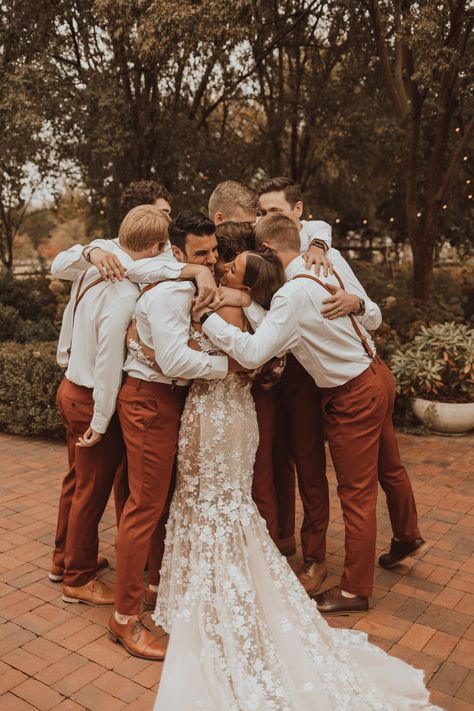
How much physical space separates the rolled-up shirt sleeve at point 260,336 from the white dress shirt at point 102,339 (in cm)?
45

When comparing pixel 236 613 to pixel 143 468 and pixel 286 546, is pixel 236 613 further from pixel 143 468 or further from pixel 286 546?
pixel 286 546

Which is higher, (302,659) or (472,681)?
(302,659)

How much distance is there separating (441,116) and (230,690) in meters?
7.92

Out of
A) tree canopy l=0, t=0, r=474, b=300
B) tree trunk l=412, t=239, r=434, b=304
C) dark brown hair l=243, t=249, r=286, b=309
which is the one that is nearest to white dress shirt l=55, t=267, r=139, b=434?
dark brown hair l=243, t=249, r=286, b=309

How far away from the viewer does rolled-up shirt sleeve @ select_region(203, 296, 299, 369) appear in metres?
2.89

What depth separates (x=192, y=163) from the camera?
1034 centimetres

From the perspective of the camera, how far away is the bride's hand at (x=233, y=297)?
3.01 meters

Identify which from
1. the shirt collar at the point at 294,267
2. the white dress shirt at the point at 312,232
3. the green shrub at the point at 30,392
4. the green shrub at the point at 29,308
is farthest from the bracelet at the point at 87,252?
the green shrub at the point at 29,308

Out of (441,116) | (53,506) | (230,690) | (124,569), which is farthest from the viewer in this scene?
(441,116)

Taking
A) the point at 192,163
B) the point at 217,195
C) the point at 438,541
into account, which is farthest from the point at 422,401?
the point at 192,163

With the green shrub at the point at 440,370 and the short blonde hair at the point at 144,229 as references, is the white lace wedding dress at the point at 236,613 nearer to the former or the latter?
the short blonde hair at the point at 144,229

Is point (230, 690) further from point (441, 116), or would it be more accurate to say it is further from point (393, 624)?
point (441, 116)

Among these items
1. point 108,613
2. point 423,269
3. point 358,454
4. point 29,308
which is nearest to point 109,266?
point 358,454

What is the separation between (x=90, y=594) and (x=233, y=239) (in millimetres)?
1959
